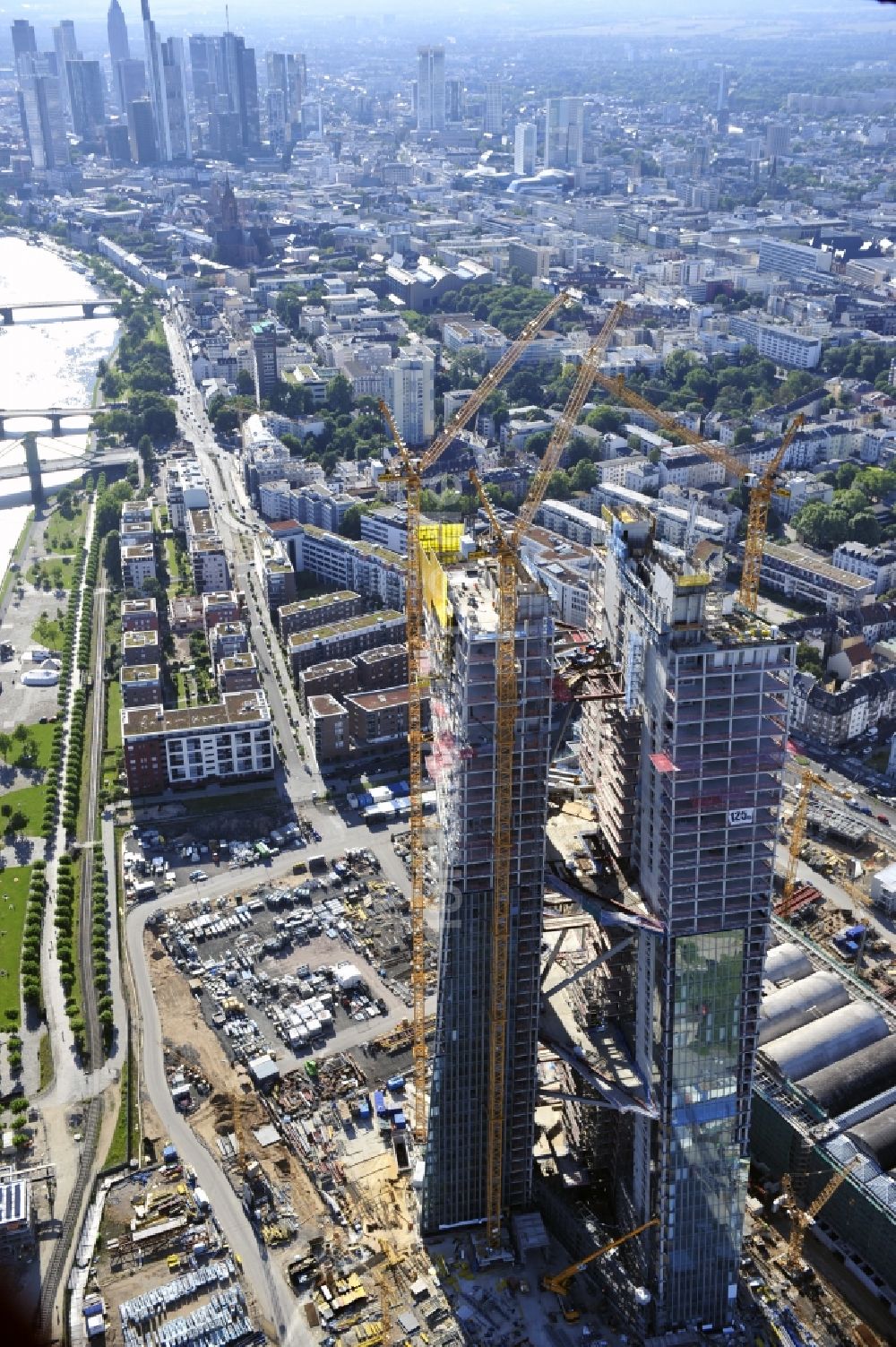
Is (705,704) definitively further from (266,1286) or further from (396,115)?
(396,115)

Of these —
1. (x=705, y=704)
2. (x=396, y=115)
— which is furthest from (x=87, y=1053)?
(x=396, y=115)

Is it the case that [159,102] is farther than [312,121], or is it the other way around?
[312,121]

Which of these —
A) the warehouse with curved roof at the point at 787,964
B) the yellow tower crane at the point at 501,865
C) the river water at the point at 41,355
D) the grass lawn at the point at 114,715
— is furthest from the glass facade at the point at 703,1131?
the river water at the point at 41,355

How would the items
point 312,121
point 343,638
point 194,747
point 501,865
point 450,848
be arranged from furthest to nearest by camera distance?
point 312,121 → point 343,638 → point 194,747 → point 450,848 → point 501,865

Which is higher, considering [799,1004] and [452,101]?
[452,101]

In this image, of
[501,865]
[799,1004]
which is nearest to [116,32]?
[799,1004]

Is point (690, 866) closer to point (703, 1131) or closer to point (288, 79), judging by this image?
point (703, 1131)

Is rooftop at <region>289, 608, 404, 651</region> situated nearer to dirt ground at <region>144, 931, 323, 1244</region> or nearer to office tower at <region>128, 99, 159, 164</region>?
dirt ground at <region>144, 931, 323, 1244</region>
